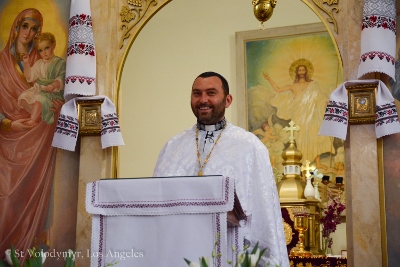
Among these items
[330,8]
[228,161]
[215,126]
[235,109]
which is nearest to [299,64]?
[235,109]

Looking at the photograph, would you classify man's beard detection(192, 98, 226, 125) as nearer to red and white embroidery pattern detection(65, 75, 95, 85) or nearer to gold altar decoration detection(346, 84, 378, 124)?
gold altar decoration detection(346, 84, 378, 124)

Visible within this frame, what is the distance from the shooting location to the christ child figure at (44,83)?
7059 millimetres

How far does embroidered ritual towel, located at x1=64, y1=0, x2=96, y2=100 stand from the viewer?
6.69m

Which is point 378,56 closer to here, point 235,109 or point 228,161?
point 228,161

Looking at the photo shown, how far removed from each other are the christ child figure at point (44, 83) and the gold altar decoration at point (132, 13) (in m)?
0.70

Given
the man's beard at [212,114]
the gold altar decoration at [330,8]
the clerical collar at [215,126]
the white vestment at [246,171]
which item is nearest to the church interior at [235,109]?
the gold altar decoration at [330,8]

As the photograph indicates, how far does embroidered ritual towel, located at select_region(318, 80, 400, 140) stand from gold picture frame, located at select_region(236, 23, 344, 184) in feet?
9.75

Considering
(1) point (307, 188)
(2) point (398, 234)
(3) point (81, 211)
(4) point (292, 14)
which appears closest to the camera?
(2) point (398, 234)

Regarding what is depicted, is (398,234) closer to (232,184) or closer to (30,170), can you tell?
(232,184)

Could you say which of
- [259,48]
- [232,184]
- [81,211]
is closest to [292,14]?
[259,48]

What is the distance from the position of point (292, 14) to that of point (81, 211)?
167 inches

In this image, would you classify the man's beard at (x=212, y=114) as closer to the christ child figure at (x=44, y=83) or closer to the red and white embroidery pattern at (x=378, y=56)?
the red and white embroidery pattern at (x=378, y=56)

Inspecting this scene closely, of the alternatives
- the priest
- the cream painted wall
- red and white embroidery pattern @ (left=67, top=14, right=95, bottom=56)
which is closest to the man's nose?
the priest

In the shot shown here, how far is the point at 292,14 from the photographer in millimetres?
9273
